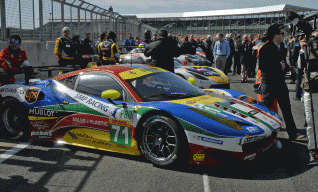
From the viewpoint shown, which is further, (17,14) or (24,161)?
(17,14)

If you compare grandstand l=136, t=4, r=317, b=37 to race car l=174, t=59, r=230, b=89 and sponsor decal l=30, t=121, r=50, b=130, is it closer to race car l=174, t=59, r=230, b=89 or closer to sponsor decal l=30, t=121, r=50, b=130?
race car l=174, t=59, r=230, b=89

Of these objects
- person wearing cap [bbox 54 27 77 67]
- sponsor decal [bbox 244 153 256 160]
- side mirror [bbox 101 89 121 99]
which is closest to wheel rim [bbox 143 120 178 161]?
side mirror [bbox 101 89 121 99]

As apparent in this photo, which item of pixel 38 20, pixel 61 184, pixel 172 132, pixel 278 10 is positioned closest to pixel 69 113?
pixel 61 184

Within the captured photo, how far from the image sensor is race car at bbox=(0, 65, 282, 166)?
3746 mm

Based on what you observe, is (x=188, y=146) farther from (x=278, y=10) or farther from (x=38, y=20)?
(x=278, y=10)

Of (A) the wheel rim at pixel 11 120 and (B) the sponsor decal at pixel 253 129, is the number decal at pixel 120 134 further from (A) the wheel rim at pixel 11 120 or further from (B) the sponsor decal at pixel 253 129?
(A) the wheel rim at pixel 11 120

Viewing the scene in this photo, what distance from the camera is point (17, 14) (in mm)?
9359

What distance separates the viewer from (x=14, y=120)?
532 centimetres

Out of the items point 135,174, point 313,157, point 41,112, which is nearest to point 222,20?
point 41,112

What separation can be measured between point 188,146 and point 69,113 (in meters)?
1.82

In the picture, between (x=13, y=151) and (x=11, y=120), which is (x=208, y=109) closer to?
(x=13, y=151)

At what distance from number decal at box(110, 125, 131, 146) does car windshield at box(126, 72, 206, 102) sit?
46 centimetres

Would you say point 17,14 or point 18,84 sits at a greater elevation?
point 17,14

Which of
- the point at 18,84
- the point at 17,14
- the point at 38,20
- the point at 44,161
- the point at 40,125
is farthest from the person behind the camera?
the point at 38,20
